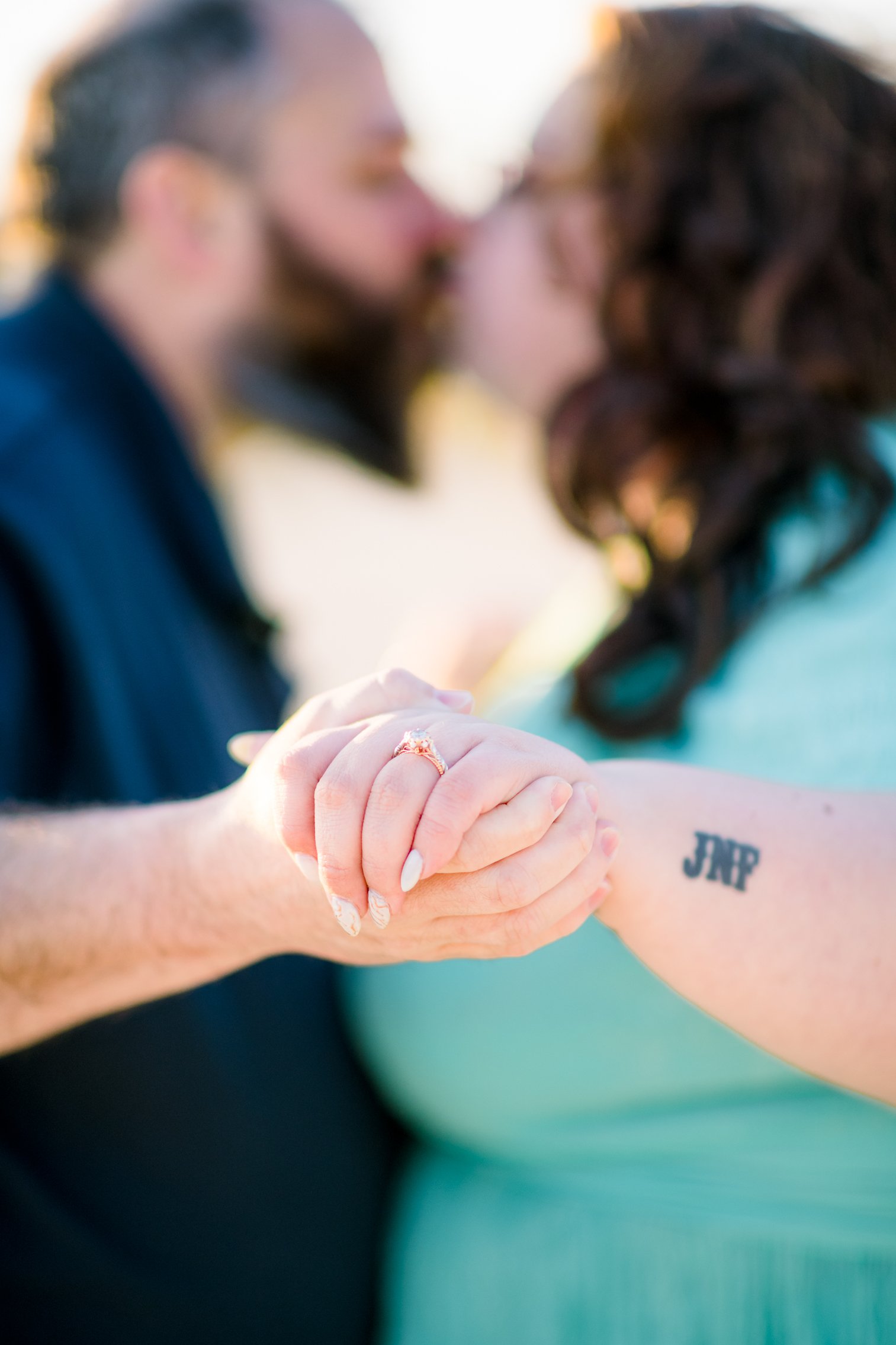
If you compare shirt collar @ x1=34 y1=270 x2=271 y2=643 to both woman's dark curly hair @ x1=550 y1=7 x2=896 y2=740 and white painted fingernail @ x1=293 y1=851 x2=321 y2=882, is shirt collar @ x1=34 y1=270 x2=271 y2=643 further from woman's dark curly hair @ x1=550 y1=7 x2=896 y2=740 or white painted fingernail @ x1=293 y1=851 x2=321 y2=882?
white painted fingernail @ x1=293 y1=851 x2=321 y2=882

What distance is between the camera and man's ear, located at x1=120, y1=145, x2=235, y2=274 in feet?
8.15

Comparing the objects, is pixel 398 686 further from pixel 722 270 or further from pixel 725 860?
pixel 722 270

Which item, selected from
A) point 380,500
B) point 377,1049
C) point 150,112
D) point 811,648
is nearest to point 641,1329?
point 377,1049

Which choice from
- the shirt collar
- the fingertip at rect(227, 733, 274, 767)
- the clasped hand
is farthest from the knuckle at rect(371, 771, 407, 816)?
the shirt collar

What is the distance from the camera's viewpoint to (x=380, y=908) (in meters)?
0.91

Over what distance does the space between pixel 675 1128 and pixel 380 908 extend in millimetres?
742

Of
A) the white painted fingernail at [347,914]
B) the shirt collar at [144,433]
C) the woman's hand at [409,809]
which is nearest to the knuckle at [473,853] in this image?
the woman's hand at [409,809]

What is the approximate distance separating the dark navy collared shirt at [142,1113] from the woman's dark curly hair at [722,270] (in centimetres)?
91

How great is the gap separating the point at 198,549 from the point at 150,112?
130 cm

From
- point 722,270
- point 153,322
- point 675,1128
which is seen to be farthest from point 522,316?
point 675,1128

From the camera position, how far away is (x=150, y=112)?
253 cm

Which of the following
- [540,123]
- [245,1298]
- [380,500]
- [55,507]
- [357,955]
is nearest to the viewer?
[357,955]

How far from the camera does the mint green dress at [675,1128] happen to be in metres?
1.30

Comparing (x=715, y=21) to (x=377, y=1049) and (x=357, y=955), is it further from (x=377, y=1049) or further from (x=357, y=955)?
(x=377, y=1049)
